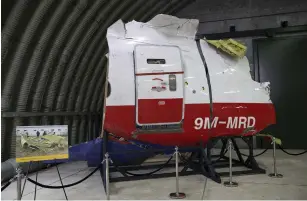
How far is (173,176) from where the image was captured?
17.4 feet

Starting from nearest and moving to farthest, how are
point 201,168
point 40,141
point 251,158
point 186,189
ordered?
point 40,141 < point 186,189 < point 201,168 < point 251,158

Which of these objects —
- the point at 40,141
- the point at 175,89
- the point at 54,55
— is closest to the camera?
the point at 40,141

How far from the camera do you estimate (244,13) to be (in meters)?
10.0

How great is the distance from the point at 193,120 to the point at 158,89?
2.89 ft

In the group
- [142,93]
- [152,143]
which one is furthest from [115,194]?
[142,93]

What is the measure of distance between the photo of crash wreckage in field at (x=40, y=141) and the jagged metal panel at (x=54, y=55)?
226 centimetres

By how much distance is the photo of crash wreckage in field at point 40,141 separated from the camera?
343cm

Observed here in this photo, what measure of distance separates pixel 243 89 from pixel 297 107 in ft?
17.2

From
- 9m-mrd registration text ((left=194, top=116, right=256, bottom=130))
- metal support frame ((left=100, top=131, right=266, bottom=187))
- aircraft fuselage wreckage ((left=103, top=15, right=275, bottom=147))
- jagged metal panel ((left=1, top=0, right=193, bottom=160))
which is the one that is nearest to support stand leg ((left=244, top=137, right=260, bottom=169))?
metal support frame ((left=100, top=131, right=266, bottom=187))

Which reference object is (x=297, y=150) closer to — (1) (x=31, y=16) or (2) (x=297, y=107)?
(2) (x=297, y=107)

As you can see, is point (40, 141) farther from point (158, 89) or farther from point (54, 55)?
point (54, 55)

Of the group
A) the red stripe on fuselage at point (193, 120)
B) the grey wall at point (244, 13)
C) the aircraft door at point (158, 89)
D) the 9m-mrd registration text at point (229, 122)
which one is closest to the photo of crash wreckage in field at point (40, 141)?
the red stripe on fuselage at point (193, 120)

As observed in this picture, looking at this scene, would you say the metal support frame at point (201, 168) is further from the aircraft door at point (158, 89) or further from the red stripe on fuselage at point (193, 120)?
the aircraft door at point (158, 89)

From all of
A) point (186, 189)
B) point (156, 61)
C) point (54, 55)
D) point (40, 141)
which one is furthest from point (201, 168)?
point (54, 55)
